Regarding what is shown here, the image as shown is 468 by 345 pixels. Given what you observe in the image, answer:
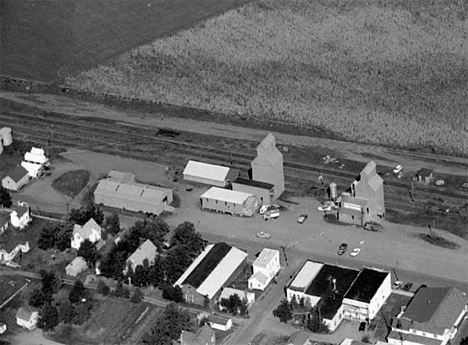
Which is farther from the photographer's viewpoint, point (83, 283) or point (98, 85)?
point (98, 85)

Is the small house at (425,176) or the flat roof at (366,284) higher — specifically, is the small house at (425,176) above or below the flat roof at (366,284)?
above

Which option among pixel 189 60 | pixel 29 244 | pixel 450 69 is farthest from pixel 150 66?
pixel 29 244

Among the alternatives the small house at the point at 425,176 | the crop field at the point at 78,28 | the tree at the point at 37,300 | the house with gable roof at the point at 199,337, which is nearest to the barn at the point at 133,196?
the tree at the point at 37,300

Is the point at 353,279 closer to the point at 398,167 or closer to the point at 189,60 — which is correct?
the point at 398,167

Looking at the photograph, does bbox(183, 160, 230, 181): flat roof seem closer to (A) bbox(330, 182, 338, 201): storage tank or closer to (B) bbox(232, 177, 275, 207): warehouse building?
(B) bbox(232, 177, 275, 207): warehouse building

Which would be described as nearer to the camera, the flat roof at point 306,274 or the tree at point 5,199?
the flat roof at point 306,274

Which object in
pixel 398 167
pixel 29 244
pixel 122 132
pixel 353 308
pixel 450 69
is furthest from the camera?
pixel 450 69

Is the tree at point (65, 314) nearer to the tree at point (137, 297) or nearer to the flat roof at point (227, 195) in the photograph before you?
the tree at point (137, 297)

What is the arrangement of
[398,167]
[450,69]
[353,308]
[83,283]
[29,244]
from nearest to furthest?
[353,308]
[83,283]
[29,244]
[398,167]
[450,69]
